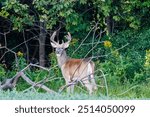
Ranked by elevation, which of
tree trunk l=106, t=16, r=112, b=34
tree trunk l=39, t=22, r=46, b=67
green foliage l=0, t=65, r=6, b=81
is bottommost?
green foliage l=0, t=65, r=6, b=81

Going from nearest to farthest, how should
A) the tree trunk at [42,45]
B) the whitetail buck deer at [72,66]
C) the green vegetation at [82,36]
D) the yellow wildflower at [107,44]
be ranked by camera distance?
→ 1. the whitetail buck deer at [72,66]
2. the green vegetation at [82,36]
3. the yellow wildflower at [107,44]
4. the tree trunk at [42,45]

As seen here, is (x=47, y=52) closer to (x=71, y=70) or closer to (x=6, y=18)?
(x=6, y=18)

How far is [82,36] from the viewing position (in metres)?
13.6

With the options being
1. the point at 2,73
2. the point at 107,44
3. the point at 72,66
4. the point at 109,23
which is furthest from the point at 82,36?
the point at 2,73

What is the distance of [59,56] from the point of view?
11930 millimetres

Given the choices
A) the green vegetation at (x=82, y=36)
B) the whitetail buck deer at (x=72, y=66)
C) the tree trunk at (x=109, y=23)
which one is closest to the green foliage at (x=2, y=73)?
the green vegetation at (x=82, y=36)

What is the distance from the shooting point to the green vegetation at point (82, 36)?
11.9 m

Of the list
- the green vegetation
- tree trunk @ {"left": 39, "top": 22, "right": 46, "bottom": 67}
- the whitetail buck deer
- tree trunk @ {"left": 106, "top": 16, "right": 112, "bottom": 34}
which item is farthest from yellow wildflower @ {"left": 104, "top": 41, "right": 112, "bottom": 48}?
tree trunk @ {"left": 39, "top": 22, "right": 46, "bottom": 67}

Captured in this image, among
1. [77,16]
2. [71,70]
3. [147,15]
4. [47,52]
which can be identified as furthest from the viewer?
[47,52]

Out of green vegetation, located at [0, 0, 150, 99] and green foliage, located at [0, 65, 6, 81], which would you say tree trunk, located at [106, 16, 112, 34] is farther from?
green foliage, located at [0, 65, 6, 81]

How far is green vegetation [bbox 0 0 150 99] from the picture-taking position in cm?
1194

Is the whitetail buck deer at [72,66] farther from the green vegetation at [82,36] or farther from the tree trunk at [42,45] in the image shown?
the tree trunk at [42,45]

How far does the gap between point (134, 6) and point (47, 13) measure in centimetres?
183

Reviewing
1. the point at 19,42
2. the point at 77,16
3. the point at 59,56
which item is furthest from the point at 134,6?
the point at 19,42
